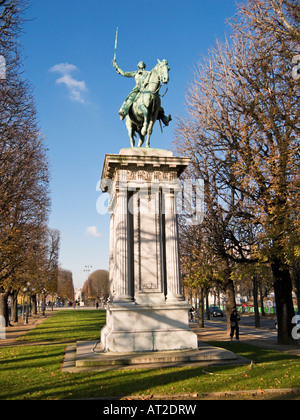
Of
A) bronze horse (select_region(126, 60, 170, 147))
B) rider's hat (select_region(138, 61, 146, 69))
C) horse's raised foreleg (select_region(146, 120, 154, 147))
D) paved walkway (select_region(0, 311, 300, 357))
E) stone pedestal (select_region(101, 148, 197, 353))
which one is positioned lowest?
paved walkway (select_region(0, 311, 300, 357))

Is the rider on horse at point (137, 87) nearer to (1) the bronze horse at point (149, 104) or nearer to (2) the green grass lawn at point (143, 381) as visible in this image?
(1) the bronze horse at point (149, 104)

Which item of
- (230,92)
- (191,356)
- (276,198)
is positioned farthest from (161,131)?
(191,356)

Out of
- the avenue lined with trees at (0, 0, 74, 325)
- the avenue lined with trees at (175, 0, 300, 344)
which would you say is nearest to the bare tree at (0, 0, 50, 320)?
the avenue lined with trees at (0, 0, 74, 325)

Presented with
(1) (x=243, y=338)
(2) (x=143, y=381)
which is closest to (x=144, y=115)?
(2) (x=143, y=381)

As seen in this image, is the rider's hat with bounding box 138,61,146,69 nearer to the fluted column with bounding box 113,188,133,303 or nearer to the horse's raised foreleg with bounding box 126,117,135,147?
the horse's raised foreleg with bounding box 126,117,135,147

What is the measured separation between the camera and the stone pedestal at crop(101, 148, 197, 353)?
1307 cm

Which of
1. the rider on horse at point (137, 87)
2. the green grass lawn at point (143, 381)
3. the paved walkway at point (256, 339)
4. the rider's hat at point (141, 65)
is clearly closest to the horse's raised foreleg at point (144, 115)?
the rider on horse at point (137, 87)

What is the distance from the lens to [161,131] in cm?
1681

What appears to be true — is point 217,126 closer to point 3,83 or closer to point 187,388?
point 3,83

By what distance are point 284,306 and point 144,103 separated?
39.7 ft

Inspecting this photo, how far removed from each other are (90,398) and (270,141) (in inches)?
609

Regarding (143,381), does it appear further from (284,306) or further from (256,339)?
(256,339)

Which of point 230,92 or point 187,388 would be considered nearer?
point 187,388

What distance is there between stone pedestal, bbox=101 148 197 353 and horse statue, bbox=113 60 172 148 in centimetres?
154
